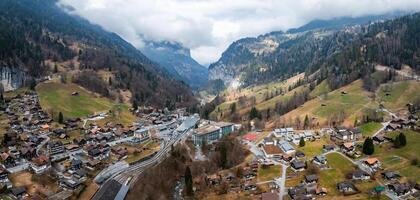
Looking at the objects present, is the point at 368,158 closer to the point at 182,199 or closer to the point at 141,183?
the point at 182,199

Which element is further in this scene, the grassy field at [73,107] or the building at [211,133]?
the grassy field at [73,107]

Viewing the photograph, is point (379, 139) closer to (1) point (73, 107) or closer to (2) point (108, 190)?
(2) point (108, 190)

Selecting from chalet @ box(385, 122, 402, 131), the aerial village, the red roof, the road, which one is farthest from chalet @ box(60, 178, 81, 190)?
chalet @ box(385, 122, 402, 131)

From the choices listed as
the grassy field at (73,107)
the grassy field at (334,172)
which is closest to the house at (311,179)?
the grassy field at (334,172)

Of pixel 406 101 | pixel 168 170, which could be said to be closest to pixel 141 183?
pixel 168 170

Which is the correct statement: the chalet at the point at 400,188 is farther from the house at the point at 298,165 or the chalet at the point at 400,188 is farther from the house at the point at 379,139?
the house at the point at 379,139

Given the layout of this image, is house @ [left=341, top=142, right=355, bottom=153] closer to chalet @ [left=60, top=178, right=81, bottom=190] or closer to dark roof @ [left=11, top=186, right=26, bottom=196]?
chalet @ [left=60, top=178, right=81, bottom=190]
